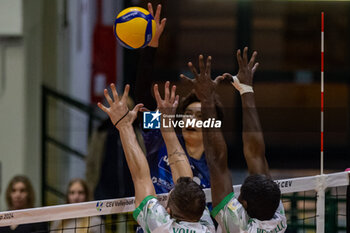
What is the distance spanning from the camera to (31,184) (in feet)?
19.6

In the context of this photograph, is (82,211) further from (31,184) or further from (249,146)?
(31,184)

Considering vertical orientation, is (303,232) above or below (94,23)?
below

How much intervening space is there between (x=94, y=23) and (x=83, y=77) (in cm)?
44

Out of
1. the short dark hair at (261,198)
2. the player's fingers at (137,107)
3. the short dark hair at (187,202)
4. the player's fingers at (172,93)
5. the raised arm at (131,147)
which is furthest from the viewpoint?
the player's fingers at (172,93)

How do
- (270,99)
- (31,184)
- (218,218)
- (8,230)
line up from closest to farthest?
(218,218) → (8,230) → (270,99) → (31,184)

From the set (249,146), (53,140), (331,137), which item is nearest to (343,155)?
(331,137)

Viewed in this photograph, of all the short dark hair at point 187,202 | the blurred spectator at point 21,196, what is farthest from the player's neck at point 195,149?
the blurred spectator at point 21,196

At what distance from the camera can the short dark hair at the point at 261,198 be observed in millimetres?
4156

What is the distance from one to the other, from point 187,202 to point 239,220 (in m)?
0.41

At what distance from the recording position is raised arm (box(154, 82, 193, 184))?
4.60 metres

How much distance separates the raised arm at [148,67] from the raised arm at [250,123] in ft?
1.67

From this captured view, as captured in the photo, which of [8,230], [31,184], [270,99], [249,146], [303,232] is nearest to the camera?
[249,146]

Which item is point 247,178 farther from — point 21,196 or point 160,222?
point 21,196

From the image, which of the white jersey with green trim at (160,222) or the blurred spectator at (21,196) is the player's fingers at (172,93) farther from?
the blurred spectator at (21,196)
